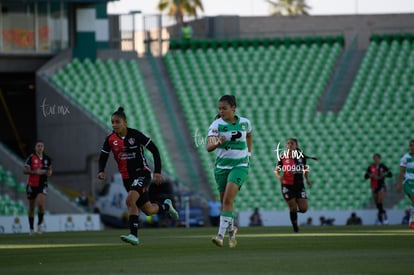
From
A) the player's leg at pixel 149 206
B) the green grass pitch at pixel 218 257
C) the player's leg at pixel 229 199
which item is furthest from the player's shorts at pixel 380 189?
the player's leg at pixel 229 199

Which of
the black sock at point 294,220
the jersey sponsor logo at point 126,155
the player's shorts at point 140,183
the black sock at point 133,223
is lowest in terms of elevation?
the black sock at point 294,220

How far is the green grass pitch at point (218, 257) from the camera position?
1365cm

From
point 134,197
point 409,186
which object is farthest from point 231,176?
point 409,186

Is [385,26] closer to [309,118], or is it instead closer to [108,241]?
[309,118]

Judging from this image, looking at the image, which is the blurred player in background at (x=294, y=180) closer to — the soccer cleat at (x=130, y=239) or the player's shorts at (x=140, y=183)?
the player's shorts at (x=140, y=183)

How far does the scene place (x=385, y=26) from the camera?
2064 inches

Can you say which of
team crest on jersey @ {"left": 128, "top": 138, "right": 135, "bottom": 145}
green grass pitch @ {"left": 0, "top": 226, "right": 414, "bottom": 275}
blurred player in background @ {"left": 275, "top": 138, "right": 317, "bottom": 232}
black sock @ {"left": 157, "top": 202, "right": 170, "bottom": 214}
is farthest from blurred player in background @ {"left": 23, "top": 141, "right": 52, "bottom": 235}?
team crest on jersey @ {"left": 128, "top": 138, "right": 135, "bottom": 145}

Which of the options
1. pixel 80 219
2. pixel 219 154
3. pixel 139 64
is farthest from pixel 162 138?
pixel 219 154

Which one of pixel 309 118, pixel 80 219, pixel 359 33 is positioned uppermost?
pixel 359 33

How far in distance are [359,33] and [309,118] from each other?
8.43 m

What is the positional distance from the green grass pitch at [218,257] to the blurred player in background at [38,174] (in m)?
6.42

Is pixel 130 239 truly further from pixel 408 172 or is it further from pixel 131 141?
pixel 408 172

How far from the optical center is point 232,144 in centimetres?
1802

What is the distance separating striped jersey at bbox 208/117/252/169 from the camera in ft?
58.9
